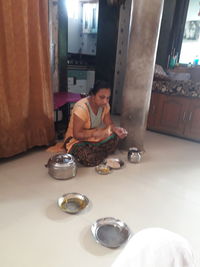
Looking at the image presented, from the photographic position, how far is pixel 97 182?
191cm

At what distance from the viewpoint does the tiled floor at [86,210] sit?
1194 millimetres

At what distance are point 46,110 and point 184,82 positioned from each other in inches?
80.0

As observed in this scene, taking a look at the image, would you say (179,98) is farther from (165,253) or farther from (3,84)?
(165,253)

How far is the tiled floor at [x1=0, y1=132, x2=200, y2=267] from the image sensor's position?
1194 millimetres

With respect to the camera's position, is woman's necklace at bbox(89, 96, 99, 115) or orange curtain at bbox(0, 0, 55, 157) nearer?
orange curtain at bbox(0, 0, 55, 157)

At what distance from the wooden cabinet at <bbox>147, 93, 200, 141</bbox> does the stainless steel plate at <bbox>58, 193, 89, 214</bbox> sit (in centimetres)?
213

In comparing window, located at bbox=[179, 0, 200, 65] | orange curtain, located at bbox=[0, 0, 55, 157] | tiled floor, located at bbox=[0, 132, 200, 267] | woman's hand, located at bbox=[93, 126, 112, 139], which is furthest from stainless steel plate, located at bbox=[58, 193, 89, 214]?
window, located at bbox=[179, 0, 200, 65]

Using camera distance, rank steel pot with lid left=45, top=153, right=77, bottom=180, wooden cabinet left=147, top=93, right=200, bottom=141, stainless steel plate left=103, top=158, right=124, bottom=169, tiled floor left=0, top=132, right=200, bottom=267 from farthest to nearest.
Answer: wooden cabinet left=147, top=93, right=200, bottom=141 < stainless steel plate left=103, top=158, right=124, bottom=169 < steel pot with lid left=45, top=153, right=77, bottom=180 < tiled floor left=0, top=132, right=200, bottom=267

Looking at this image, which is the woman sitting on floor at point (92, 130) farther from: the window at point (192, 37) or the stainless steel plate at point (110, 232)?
the window at point (192, 37)

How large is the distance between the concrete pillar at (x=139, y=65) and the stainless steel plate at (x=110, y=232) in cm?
132

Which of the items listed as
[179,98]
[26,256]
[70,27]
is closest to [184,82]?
[179,98]

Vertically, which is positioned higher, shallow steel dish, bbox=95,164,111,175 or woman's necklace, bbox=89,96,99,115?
woman's necklace, bbox=89,96,99,115

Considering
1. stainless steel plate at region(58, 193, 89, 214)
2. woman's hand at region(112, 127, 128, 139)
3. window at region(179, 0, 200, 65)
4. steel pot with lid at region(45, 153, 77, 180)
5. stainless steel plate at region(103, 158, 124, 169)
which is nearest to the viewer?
stainless steel plate at region(58, 193, 89, 214)

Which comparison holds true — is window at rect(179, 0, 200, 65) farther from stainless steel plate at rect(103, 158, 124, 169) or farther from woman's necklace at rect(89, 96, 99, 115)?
stainless steel plate at rect(103, 158, 124, 169)
